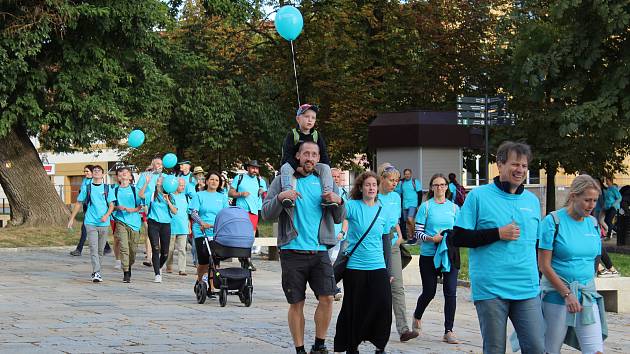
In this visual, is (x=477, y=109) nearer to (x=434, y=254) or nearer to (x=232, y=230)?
(x=232, y=230)

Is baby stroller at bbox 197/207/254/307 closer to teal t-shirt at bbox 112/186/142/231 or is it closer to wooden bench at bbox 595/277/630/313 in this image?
teal t-shirt at bbox 112/186/142/231

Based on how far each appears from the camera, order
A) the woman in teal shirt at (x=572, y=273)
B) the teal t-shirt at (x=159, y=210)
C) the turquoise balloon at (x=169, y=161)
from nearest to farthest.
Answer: the woman in teal shirt at (x=572, y=273) → the teal t-shirt at (x=159, y=210) → the turquoise balloon at (x=169, y=161)

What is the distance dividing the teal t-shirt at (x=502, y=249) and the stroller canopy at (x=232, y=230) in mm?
6341

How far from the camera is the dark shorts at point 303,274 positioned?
863cm

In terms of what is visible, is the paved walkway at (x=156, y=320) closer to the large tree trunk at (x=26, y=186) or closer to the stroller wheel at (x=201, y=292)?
the stroller wheel at (x=201, y=292)

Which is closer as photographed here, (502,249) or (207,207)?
(502,249)

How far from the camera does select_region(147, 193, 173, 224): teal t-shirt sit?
56.2 feet

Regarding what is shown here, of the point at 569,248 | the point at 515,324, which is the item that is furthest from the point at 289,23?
the point at 515,324

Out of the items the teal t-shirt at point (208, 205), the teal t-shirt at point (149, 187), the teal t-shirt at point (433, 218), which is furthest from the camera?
the teal t-shirt at point (149, 187)

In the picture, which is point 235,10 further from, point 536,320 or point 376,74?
point 536,320

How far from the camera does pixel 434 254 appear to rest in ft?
35.2

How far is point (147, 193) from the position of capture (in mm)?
17281

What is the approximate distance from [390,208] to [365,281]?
41.7 inches

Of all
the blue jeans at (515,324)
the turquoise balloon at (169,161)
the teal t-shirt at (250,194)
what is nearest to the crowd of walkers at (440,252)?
the blue jeans at (515,324)
